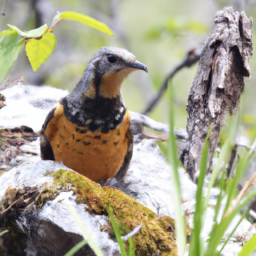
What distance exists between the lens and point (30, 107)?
5.00 m

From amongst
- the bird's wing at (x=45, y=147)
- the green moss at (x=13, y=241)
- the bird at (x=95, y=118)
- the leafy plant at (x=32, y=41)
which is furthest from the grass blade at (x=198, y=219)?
the bird's wing at (x=45, y=147)

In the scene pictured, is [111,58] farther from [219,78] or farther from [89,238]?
[89,238]

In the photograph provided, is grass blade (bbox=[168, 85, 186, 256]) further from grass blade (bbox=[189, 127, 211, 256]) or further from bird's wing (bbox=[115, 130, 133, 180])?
bird's wing (bbox=[115, 130, 133, 180])

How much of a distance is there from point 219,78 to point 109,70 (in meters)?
0.98

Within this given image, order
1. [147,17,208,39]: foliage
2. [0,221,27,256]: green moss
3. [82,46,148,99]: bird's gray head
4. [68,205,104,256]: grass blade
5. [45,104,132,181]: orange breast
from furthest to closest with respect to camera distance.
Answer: [147,17,208,39]: foliage < [45,104,132,181]: orange breast < [82,46,148,99]: bird's gray head < [0,221,27,256]: green moss < [68,205,104,256]: grass blade

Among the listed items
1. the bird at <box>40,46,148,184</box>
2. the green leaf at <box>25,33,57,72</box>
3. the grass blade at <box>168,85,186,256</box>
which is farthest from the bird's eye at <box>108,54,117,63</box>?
the grass blade at <box>168,85,186,256</box>

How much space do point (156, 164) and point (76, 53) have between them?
748 cm

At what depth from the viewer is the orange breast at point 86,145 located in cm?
352

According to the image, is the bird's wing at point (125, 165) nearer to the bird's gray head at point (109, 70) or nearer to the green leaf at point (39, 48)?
the bird's gray head at point (109, 70)

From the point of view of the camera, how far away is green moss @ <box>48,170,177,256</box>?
2414mm

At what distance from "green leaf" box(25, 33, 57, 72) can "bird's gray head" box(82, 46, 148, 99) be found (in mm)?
895

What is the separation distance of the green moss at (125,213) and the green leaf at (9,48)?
2.66 ft

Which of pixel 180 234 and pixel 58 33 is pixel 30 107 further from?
pixel 58 33

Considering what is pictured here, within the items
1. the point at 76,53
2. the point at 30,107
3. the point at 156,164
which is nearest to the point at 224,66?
the point at 156,164
